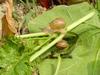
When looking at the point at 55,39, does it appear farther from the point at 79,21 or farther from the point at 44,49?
the point at 79,21

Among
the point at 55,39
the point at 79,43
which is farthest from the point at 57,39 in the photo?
the point at 79,43

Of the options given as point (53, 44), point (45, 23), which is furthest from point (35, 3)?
point (53, 44)

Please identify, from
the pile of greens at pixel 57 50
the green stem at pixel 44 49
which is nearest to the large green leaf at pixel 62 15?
the pile of greens at pixel 57 50

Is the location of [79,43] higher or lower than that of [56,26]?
lower

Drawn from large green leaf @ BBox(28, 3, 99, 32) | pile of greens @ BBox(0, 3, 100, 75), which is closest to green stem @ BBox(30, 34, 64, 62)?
pile of greens @ BBox(0, 3, 100, 75)

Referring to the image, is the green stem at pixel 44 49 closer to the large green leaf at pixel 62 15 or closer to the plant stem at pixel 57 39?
the plant stem at pixel 57 39

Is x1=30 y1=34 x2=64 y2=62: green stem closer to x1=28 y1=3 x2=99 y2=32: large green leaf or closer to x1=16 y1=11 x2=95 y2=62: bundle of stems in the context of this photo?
x1=16 y1=11 x2=95 y2=62: bundle of stems
